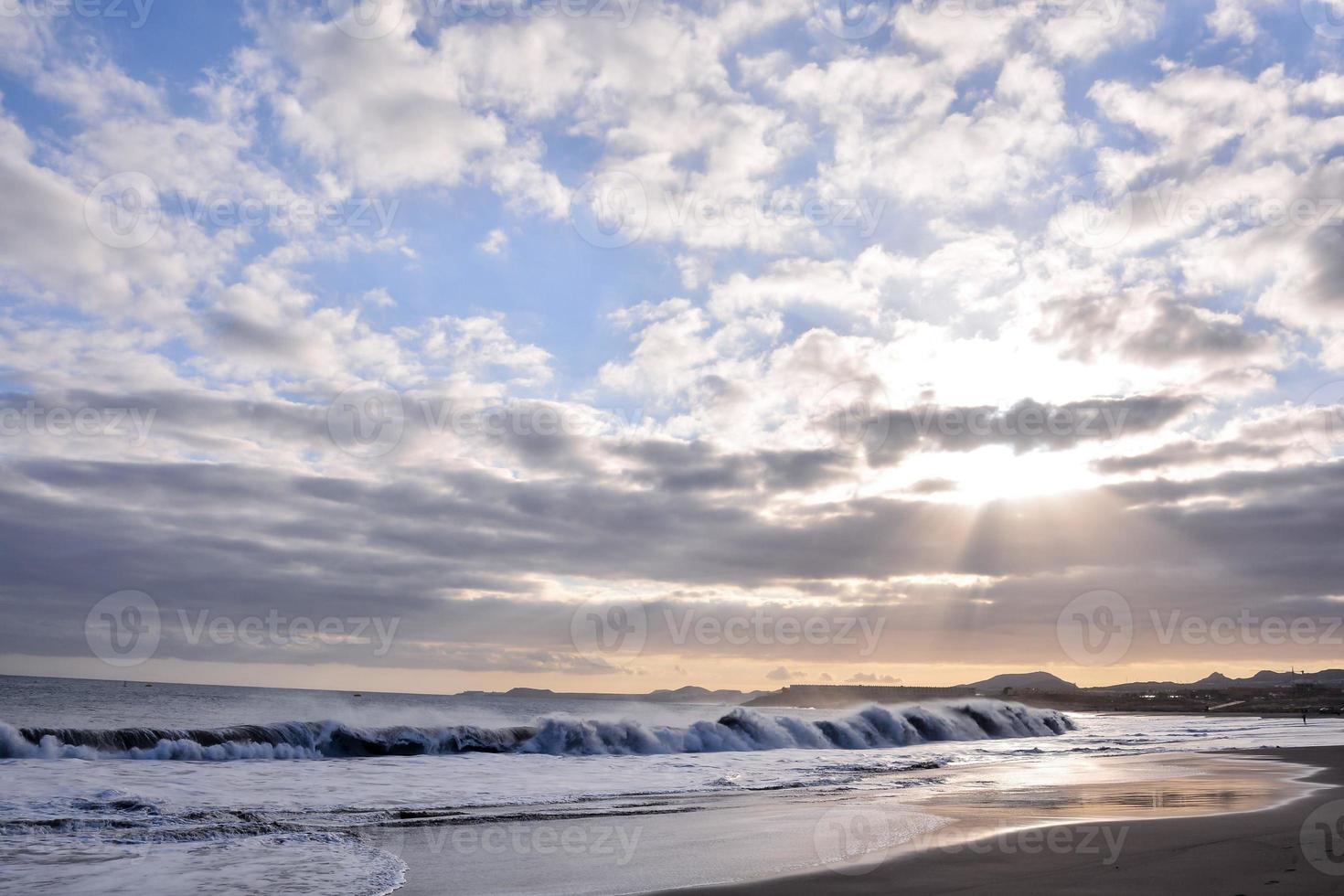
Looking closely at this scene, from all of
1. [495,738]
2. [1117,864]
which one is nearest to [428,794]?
[1117,864]

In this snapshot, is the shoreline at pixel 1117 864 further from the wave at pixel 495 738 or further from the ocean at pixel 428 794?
the wave at pixel 495 738

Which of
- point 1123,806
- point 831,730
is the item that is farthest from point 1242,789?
point 831,730

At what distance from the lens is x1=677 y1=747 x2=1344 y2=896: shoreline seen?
9.77 m

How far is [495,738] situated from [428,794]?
677 inches

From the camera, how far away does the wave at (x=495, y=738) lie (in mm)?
28234

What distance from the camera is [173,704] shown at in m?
83.9

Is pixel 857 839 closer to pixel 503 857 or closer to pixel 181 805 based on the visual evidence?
pixel 503 857

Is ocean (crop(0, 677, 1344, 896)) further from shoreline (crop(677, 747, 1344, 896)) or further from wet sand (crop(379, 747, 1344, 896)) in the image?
shoreline (crop(677, 747, 1344, 896))

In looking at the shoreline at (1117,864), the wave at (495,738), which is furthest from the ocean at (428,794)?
the shoreline at (1117,864)

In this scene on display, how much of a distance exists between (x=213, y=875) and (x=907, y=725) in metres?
43.5

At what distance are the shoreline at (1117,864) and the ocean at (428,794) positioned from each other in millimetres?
1427

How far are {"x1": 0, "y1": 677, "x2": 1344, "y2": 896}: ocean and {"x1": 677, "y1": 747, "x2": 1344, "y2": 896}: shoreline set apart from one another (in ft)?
4.68

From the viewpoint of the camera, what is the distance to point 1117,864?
11031mm

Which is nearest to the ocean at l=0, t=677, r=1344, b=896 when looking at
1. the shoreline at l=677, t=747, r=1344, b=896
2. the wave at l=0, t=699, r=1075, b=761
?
the wave at l=0, t=699, r=1075, b=761
